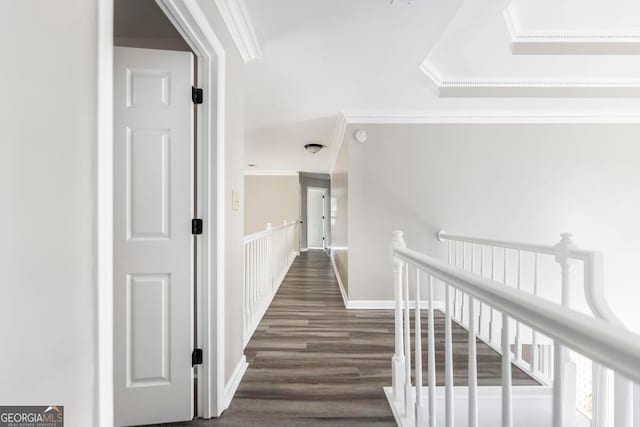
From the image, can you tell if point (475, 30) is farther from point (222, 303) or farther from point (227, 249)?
point (222, 303)

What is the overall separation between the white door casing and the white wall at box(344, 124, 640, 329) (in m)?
5.85

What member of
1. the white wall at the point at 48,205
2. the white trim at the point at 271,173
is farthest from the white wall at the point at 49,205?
the white trim at the point at 271,173

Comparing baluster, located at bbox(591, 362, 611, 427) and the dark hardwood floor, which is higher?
baluster, located at bbox(591, 362, 611, 427)

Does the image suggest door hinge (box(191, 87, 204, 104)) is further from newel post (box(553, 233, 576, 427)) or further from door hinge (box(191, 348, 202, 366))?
newel post (box(553, 233, 576, 427))

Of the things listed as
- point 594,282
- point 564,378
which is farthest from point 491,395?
point 564,378

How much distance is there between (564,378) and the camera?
1.93 feet

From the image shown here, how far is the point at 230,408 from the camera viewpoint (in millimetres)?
1647

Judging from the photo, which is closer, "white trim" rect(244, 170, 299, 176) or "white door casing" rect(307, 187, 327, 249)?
"white trim" rect(244, 170, 299, 176)

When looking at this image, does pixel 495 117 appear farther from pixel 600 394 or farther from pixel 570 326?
pixel 570 326

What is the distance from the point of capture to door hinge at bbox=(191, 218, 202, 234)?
5.01 feet

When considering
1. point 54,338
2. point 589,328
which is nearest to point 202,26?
point 54,338

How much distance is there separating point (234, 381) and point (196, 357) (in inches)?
16.4

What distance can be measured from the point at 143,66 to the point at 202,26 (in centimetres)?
39

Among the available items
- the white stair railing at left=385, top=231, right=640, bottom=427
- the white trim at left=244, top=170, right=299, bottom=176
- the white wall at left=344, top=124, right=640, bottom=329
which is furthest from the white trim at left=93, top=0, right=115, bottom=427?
the white trim at left=244, top=170, right=299, bottom=176
